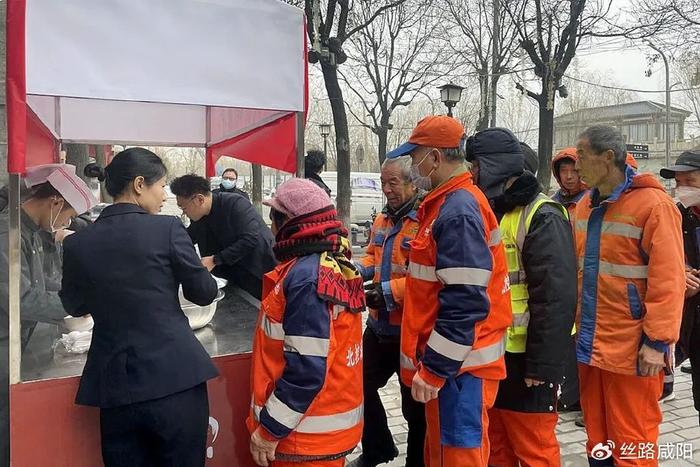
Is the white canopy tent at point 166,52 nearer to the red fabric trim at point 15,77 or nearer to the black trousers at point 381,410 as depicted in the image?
the red fabric trim at point 15,77

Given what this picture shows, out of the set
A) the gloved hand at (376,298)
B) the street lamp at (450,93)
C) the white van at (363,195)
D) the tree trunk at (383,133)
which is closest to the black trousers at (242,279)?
the gloved hand at (376,298)

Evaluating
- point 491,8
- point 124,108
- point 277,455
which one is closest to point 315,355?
point 277,455

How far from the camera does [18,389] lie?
205 centimetres

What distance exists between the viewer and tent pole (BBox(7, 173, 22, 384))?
80.4 inches

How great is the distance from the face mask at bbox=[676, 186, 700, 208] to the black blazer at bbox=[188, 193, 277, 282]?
2.29 metres

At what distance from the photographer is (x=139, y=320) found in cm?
185

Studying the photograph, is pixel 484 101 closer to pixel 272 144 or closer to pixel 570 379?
pixel 272 144

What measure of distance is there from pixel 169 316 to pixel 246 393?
71 centimetres

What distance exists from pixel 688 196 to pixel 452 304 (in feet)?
6.33

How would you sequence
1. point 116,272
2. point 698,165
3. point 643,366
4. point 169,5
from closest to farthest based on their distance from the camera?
1. point 116,272
2. point 169,5
3. point 643,366
4. point 698,165

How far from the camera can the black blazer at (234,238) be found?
339cm

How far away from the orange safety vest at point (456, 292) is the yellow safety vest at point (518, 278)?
0.25 metres

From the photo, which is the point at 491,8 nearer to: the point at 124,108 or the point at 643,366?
the point at 124,108

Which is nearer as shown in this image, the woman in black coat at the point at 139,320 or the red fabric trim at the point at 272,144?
the woman in black coat at the point at 139,320
